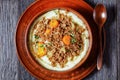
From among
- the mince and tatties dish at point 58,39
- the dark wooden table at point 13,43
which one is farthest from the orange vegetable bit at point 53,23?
the dark wooden table at point 13,43

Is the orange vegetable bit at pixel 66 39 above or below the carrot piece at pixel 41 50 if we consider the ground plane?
above

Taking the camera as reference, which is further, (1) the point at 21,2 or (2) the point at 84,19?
(1) the point at 21,2

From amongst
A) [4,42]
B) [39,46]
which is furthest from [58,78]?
[4,42]

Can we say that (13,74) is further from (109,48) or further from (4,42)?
(109,48)

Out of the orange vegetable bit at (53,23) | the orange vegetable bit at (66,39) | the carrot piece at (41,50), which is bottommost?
the carrot piece at (41,50)

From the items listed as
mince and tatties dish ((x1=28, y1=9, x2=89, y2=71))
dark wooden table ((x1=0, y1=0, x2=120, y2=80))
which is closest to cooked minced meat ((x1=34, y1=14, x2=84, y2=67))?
mince and tatties dish ((x1=28, y1=9, x2=89, y2=71))

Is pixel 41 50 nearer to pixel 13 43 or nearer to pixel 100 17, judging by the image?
pixel 13 43

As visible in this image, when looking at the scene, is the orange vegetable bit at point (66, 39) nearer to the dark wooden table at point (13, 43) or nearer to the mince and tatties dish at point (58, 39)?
the mince and tatties dish at point (58, 39)
